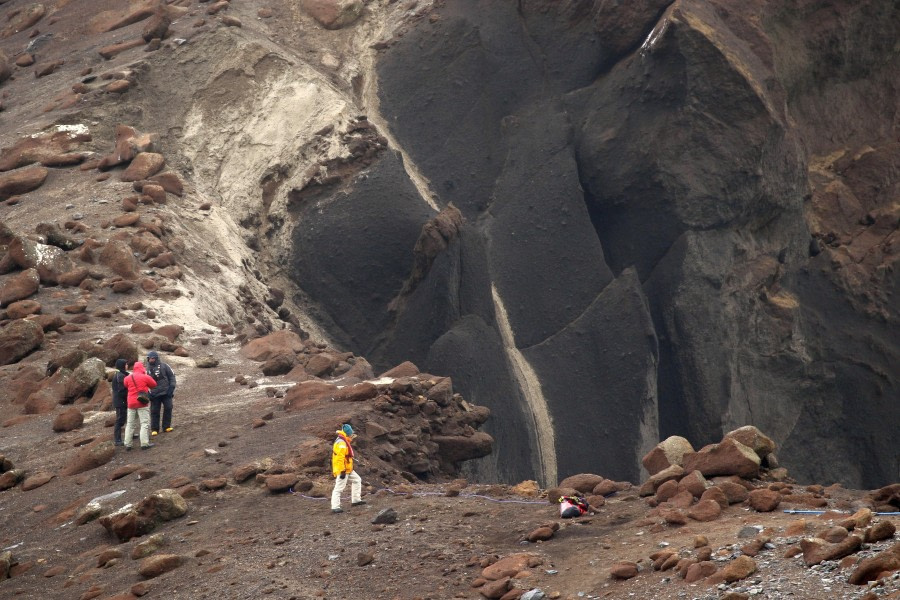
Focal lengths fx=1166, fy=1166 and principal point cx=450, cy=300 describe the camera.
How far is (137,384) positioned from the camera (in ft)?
49.7

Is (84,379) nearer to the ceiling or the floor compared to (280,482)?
nearer to the ceiling

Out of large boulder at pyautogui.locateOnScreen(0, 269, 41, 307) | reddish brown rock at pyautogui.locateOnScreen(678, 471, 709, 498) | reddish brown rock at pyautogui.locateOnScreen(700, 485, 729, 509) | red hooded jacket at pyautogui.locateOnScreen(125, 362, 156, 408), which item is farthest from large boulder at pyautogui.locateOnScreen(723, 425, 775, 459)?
large boulder at pyautogui.locateOnScreen(0, 269, 41, 307)

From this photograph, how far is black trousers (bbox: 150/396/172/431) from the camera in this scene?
15812mm

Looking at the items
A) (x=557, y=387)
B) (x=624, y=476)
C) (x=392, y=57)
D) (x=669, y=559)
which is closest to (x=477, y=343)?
(x=557, y=387)

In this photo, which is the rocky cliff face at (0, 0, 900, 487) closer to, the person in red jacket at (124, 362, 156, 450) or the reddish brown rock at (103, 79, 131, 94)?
the reddish brown rock at (103, 79, 131, 94)

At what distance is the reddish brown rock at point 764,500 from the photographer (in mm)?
10125

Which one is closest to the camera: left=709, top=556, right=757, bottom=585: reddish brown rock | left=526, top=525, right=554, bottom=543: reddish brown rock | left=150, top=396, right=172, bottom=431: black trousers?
left=709, top=556, right=757, bottom=585: reddish brown rock

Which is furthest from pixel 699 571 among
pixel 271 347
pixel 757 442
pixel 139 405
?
pixel 271 347

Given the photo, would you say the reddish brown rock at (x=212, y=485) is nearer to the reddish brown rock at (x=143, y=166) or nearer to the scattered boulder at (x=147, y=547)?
the scattered boulder at (x=147, y=547)

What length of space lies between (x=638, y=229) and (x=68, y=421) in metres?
15.7

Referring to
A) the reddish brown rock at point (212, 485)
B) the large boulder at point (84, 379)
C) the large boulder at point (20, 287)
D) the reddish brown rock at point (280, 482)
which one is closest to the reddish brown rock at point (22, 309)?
the large boulder at point (20, 287)

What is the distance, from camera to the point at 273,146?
27.7 metres

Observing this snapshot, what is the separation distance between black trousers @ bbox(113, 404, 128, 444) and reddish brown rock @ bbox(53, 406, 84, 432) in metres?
1.27

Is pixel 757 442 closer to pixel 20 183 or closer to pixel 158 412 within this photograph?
pixel 158 412
